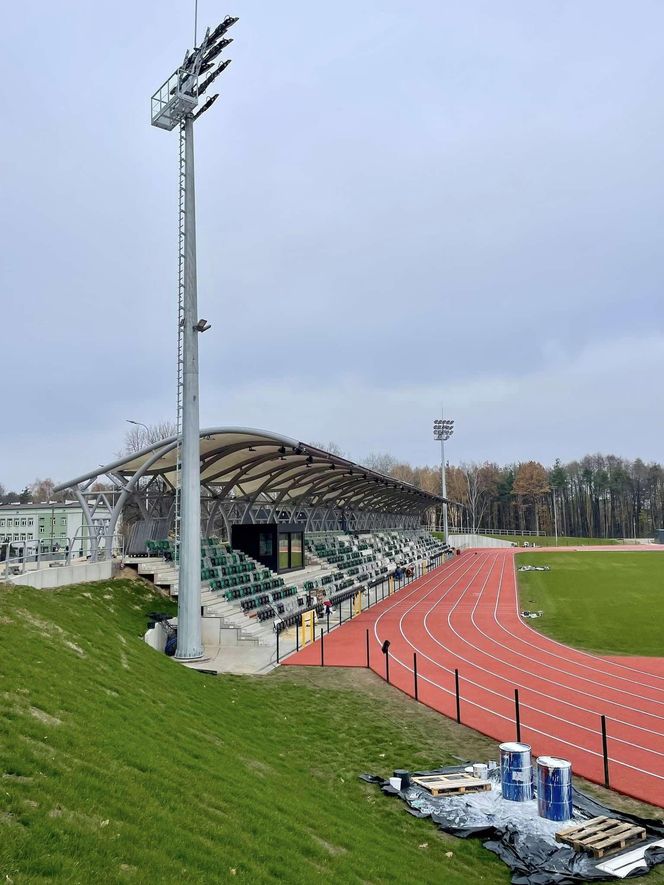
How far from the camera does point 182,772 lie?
716 centimetres

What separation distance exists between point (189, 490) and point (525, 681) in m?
11.3

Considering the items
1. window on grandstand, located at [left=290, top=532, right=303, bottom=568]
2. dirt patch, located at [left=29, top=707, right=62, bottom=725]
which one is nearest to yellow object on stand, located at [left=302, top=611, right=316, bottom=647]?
window on grandstand, located at [left=290, top=532, right=303, bottom=568]

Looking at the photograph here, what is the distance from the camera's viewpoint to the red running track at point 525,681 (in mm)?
12688

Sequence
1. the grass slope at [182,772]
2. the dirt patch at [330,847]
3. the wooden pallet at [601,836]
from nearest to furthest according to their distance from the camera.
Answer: the grass slope at [182,772] < the dirt patch at [330,847] < the wooden pallet at [601,836]

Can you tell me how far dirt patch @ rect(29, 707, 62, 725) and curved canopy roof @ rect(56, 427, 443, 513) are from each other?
50.3ft

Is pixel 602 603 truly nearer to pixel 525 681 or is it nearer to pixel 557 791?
pixel 525 681

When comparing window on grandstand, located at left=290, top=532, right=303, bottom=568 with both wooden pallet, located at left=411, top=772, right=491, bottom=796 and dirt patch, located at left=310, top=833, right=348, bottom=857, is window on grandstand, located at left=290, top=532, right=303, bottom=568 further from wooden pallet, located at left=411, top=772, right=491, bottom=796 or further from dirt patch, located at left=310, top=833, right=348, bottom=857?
dirt patch, located at left=310, top=833, right=348, bottom=857

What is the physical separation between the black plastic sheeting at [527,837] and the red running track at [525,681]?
1.71 meters

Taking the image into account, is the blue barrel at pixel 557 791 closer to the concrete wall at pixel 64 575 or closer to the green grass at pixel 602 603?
the concrete wall at pixel 64 575

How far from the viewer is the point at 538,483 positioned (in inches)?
5074

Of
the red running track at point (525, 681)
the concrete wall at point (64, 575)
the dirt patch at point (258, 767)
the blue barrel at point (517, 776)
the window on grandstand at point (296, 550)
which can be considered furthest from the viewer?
the window on grandstand at point (296, 550)

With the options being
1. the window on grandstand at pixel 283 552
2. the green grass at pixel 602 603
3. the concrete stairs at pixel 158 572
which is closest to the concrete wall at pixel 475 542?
the green grass at pixel 602 603

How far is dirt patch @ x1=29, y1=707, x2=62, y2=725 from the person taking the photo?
6.81m

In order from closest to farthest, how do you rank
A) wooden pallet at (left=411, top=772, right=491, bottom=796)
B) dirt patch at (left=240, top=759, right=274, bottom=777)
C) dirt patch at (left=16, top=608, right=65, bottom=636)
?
dirt patch at (left=240, top=759, right=274, bottom=777) < wooden pallet at (left=411, top=772, right=491, bottom=796) < dirt patch at (left=16, top=608, right=65, bottom=636)
